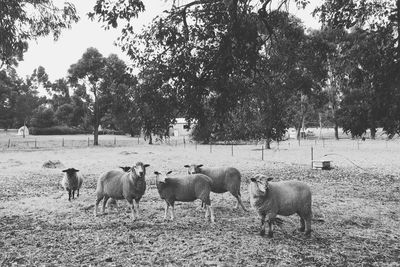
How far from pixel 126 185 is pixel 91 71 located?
147 feet

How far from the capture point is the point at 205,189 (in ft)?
31.7

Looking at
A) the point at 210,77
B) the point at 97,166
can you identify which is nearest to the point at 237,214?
the point at 210,77

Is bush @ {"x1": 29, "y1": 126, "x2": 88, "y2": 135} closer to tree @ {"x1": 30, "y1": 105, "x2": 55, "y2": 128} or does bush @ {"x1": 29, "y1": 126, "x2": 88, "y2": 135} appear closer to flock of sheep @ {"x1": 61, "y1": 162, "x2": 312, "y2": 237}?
tree @ {"x1": 30, "y1": 105, "x2": 55, "y2": 128}

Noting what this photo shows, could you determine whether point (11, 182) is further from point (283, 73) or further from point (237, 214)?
point (283, 73)

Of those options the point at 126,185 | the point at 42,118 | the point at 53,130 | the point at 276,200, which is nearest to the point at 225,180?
the point at 126,185

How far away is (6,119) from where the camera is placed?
83.6m

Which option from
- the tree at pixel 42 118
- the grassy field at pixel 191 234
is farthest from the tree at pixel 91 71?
the grassy field at pixel 191 234

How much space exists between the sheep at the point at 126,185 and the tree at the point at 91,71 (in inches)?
1651

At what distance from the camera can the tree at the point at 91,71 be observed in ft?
167

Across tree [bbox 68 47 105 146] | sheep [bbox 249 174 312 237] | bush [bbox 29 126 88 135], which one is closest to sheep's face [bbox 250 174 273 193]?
sheep [bbox 249 174 312 237]

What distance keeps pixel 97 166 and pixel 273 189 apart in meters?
17.7

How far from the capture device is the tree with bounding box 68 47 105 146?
167ft

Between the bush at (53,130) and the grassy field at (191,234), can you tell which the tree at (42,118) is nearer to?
the bush at (53,130)

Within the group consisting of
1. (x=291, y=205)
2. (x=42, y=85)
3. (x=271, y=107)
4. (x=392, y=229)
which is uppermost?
(x=42, y=85)
